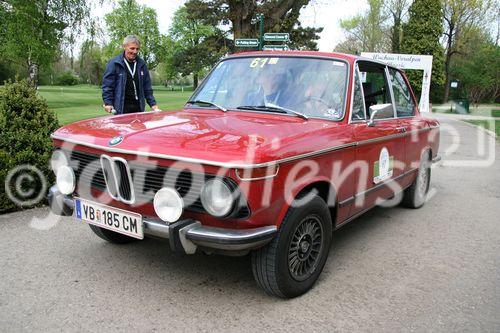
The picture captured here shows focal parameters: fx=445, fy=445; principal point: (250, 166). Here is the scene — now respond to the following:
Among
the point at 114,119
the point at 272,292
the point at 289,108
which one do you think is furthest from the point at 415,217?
the point at 114,119

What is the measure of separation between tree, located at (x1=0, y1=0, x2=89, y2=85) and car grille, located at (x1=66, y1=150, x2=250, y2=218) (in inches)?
699

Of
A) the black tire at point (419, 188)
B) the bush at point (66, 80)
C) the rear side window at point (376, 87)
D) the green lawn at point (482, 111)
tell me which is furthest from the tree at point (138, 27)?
the rear side window at point (376, 87)

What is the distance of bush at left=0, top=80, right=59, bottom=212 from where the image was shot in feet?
17.5

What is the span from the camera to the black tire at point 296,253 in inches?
121

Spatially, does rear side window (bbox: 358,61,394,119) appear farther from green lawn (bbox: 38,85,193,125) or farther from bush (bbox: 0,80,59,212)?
green lawn (bbox: 38,85,193,125)

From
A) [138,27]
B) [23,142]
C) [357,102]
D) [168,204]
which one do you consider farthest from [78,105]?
[138,27]

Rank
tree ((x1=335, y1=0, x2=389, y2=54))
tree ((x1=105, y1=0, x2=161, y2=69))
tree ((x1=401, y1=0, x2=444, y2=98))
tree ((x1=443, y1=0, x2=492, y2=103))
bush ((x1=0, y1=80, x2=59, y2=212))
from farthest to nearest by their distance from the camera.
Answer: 1. tree ((x1=105, y1=0, x2=161, y2=69))
2. tree ((x1=335, y1=0, x2=389, y2=54))
3. tree ((x1=443, y1=0, x2=492, y2=103))
4. tree ((x1=401, y1=0, x2=444, y2=98))
5. bush ((x1=0, y1=80, x2=59, y2=212))

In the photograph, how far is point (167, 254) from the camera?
422 centimetres

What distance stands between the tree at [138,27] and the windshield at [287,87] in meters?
66.9

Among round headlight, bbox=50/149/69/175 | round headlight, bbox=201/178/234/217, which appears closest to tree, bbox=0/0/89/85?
round headlight, bbox=50/149/69/175

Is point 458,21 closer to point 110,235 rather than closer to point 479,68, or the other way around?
point 479,68

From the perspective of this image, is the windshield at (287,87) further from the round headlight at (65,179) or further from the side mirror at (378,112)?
the round headlight at (65,179)

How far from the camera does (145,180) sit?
10.2 ft

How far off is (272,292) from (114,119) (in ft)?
6.77
